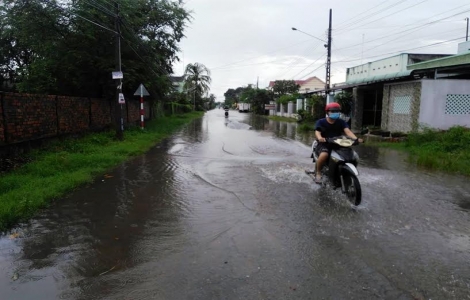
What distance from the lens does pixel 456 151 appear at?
11.4m

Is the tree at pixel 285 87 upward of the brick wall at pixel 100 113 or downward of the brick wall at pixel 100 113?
upward

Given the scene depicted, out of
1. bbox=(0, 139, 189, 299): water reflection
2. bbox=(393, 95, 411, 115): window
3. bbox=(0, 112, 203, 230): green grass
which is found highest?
bbox=(393, 95, 411, 115): window

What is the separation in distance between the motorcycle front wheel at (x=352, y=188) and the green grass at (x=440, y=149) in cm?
425

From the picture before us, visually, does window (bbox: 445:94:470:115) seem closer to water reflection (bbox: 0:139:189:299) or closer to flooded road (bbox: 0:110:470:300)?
flooded road (bbox: 0:110:470:300)

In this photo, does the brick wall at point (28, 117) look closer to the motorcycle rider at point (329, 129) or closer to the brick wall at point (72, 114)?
the brick wall at point (72, 114)

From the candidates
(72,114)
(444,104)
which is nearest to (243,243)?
(72,114)

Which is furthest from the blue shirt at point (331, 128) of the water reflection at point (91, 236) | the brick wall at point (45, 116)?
the brick wall at point (45, 116)

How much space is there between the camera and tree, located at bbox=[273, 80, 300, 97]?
200 ft

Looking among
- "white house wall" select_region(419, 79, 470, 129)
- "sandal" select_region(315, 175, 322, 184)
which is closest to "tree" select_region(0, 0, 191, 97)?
"sandal" select_region(315, 175, 322, 184)

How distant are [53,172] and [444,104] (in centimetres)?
1481

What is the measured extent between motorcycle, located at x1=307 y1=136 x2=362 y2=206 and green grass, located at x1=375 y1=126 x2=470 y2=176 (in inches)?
163

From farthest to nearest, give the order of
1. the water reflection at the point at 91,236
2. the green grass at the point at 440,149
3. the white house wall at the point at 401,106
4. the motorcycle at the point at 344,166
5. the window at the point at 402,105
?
1. the window at the point at 402,105
2. the white house wall at the point at 401,106
3. the green grass at the point at 440,149
4. the motorcycle at the point at 344,166
5. the water reflection at the point at 91,236

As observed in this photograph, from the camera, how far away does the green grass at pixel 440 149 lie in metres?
9.47

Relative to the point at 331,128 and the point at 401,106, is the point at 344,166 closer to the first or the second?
the point at 331,128
